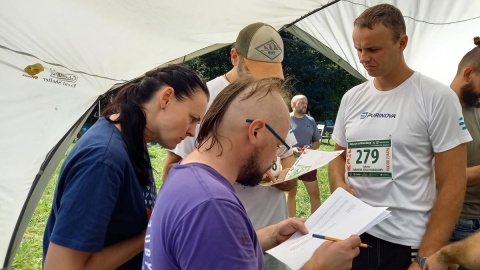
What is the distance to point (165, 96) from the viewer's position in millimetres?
1527

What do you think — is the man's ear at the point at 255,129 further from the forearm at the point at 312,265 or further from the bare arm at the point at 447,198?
the bare arm at the point at 447,198

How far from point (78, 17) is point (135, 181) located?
1598mm

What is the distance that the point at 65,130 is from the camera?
101 inches

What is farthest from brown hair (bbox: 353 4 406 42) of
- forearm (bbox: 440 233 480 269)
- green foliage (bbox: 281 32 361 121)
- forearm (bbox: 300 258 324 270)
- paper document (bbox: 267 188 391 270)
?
green foliage (bbox: 281 32 361 121)

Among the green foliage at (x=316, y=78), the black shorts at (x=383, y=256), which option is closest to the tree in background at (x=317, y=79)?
the green foliage at (x=316, y=78)

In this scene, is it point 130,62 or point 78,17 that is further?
point 130,62

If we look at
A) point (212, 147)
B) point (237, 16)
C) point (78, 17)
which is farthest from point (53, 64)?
point (212, 147)

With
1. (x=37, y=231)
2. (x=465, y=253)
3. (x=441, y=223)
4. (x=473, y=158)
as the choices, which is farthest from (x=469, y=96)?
(x=37, y=231)

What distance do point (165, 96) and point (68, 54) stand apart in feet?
4.38

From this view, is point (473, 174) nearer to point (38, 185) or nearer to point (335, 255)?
point (335, 255)

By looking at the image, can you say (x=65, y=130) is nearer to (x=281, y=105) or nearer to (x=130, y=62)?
(x=130, y=62)

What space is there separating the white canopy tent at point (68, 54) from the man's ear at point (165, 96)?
1239mm

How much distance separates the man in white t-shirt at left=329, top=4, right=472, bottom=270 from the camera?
71.9 inches

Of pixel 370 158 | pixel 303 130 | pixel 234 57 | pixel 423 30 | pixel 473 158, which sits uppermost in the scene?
pixel 423 30
